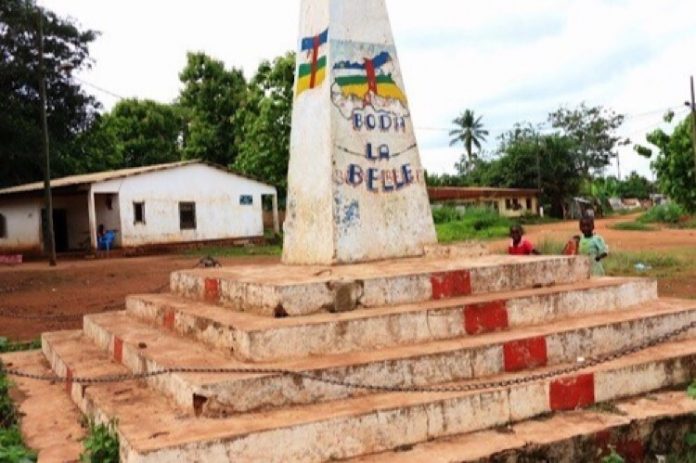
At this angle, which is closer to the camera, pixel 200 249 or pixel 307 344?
pixel 307 344

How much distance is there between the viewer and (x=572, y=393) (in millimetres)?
4094

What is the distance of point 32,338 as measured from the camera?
27.4ft

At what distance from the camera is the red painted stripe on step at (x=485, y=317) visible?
4.55 meters

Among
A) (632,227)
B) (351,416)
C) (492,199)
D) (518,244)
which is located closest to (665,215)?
(632,227)

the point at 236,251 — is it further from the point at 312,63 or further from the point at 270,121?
the point at 312,63

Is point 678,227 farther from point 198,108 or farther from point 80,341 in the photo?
point 80,341

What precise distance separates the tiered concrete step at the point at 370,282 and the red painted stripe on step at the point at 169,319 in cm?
32

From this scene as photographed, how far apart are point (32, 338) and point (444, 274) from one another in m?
5.93

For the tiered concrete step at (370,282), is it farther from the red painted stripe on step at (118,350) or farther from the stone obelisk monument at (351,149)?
the red painted stripe on step at (118,350)

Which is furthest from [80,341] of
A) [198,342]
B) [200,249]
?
[200,249]

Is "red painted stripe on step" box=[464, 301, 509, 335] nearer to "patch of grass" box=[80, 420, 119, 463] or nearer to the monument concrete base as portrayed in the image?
the monument concrete base

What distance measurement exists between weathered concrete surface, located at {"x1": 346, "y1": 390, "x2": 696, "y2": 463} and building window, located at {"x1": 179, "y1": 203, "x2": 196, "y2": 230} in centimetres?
2221

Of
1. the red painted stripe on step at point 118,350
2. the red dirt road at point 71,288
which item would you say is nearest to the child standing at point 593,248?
the red painted stripe on step at point 118,350

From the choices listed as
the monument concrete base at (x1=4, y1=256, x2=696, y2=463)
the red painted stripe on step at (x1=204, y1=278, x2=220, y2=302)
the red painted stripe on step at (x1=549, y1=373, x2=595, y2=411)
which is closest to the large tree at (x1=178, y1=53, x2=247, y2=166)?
the red painted stripe on step at (x1=204, y1=278, x2=220, y2=302)
